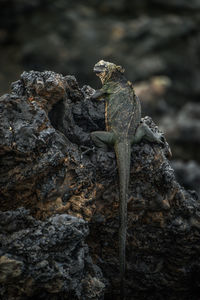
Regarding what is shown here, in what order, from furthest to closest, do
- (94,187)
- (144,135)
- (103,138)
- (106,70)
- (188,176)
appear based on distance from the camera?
1. (188,176)
2. (106,70)
3. (144,135)
4. (103,138)
5. (94,187)

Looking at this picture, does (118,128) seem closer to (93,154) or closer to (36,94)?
(93,154)

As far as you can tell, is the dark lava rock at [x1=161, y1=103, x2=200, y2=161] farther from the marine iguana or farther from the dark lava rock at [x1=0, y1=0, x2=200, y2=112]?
the marine iguana

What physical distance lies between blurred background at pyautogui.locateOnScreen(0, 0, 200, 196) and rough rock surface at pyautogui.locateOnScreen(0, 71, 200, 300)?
13432mm

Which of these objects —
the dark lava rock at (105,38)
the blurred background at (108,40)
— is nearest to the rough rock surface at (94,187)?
the blurred background at (108,40)

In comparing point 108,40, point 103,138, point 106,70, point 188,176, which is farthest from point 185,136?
point 103,138

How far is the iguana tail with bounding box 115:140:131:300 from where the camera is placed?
143 inches

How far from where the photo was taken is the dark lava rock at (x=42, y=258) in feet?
10.0

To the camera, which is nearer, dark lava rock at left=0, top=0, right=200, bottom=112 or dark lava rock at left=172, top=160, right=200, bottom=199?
dark lava rock at left=172, top=160, right=200, bottom=199

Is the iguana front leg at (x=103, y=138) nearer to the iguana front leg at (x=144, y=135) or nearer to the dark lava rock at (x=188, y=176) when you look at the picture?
the iguana front leg at (x=144, y=135)

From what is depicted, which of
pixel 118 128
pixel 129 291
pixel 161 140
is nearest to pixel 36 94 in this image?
pixel 118 128

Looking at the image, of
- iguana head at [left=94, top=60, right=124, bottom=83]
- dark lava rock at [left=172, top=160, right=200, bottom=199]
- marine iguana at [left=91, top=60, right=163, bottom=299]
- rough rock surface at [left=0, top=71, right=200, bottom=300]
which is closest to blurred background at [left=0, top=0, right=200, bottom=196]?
dark lava rock at [left=172, top=160, right=200, bottom=199]

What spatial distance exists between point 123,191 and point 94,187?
299 mm

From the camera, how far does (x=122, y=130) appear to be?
409 cm

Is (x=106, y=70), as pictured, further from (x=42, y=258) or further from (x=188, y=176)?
(x=188, y=176)
